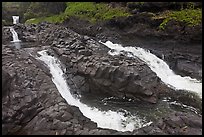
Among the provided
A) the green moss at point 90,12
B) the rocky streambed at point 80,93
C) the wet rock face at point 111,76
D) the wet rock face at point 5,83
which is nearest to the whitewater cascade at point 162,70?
the rocky streambed at point 80,93

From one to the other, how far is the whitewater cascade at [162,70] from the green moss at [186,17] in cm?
620

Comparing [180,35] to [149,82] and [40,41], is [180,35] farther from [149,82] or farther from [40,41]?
[40,41]

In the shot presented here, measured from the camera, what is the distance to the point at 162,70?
29.0 metres

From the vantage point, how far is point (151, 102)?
22281 mm

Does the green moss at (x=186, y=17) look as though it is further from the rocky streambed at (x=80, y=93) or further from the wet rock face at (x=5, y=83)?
the wet rock face at (x=5, y=83)

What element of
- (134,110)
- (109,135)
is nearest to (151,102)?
(134,110)

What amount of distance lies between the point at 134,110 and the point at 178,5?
71.5 feet

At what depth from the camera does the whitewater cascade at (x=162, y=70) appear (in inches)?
992

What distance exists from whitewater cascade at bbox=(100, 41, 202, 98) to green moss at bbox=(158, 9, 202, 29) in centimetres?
620

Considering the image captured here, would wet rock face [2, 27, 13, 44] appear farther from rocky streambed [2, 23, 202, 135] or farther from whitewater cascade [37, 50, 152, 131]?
whitewater cascade [37, 50, 152, 131]

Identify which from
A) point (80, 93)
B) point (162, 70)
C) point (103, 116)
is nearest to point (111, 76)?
point (80, 93)

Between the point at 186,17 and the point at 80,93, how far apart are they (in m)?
18.8

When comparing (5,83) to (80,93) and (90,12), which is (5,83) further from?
(90,12)

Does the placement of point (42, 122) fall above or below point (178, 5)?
below
